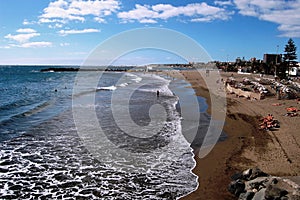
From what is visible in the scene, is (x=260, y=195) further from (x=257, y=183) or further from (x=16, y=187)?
(x=16, y=187)

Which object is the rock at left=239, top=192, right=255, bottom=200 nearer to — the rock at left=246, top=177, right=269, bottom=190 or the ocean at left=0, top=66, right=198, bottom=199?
the rock at left=246, top=177, right=269, bottom=190

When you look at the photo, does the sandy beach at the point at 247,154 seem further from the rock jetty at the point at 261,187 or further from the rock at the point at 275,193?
the rock at the point at 275,193

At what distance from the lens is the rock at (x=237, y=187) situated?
25.7 ft

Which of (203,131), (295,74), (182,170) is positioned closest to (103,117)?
(203,131)

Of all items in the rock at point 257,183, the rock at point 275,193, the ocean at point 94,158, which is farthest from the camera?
the ocean at point 94,158

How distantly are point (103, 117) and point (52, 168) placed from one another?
9960 millimetres

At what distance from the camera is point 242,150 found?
39.7 feet

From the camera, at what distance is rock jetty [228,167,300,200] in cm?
665

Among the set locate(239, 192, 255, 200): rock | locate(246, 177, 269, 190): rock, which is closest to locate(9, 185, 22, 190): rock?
locate(239, 192, 255, 200): rock

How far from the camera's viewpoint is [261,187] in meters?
7.47

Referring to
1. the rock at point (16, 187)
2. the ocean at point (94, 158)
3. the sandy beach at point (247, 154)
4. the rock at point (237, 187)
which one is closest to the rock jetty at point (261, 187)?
the rock at point (237, 187)

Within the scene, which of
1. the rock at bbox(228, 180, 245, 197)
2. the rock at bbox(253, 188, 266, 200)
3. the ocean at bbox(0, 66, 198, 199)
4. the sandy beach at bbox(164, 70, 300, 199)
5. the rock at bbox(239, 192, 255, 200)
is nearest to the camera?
the rock at bbox(253, 188, 266, 200)

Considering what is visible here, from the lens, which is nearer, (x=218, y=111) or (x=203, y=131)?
(x=203, y=131)

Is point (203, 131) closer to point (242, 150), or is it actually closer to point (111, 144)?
point (242, 150)
